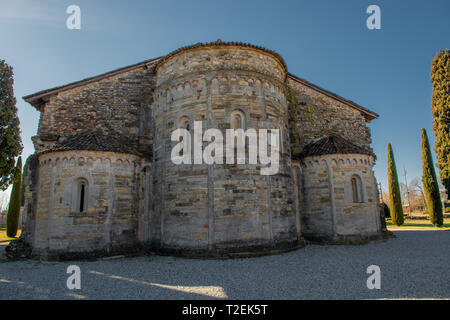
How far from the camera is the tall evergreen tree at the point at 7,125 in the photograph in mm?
12578

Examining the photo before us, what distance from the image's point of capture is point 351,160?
43.9 feet

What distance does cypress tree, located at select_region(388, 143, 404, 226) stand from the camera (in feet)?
85.7

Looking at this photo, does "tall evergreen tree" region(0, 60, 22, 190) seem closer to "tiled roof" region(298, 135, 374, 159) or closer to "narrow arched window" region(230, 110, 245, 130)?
"narrow arched window" region(230, 110, 245, 130)

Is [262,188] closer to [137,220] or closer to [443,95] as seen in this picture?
[137,220]

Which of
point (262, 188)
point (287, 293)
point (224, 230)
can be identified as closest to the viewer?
point (287, 293)

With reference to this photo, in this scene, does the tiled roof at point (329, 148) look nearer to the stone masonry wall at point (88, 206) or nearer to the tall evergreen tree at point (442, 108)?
the stone masonry wall at point (88, 206)

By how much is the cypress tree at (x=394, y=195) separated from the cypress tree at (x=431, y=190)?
380 cm

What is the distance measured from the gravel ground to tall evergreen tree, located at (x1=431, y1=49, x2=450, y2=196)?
11.9 metres

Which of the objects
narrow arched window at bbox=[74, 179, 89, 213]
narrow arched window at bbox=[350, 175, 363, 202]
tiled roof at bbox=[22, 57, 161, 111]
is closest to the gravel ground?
narrow arched window at bbox=[74, 179, 89, 213]

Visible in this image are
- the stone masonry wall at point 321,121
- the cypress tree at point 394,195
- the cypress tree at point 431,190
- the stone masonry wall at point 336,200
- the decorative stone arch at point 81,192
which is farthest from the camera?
the cypress tree at point 394,195

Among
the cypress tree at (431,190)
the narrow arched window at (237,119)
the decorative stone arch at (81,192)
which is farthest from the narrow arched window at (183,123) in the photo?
the cypress tree at (431,190)

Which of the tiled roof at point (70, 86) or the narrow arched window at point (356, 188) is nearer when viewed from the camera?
the tiled roof at point (70, 86)
